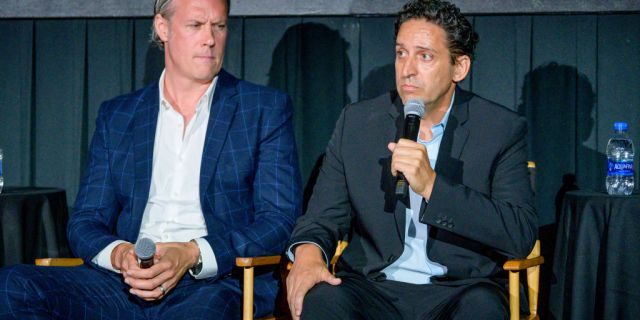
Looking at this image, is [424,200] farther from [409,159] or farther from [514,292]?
[514,292]

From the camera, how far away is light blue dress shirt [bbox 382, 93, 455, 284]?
2312 millimetres

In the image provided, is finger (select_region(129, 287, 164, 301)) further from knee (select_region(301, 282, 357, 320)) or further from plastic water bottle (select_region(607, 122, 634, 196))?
plastic water bottle (select_region(607, 122, 634, 196))

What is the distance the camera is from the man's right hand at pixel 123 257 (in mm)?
2223

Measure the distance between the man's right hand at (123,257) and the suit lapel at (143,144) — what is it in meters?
0.20

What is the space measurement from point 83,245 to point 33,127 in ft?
6.90

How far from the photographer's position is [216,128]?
8.41 ft

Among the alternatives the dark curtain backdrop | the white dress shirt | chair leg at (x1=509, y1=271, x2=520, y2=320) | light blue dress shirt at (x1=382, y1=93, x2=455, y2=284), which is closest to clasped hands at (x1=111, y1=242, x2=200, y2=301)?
the white dress shirt

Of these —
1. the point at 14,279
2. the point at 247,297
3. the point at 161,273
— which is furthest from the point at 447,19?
the point at 14,279

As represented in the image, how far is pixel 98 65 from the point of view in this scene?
4.31 meters

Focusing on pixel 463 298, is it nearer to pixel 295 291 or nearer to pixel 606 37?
pixel 295 291

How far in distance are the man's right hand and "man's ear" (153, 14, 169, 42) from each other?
0.78 m

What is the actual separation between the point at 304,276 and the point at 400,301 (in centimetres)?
31

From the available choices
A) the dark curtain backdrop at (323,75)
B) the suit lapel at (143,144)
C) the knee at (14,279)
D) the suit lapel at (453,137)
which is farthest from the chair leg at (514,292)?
the dark curtain backdrop at (323,75)

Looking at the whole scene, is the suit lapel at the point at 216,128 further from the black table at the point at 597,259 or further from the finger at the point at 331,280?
the black table at the point at 597,259
